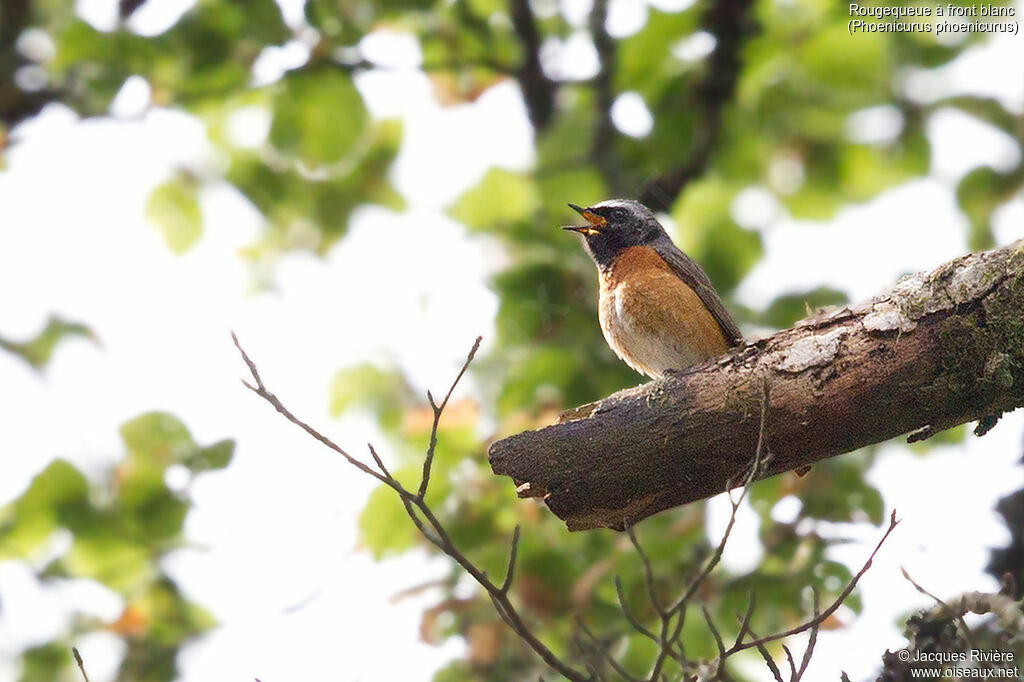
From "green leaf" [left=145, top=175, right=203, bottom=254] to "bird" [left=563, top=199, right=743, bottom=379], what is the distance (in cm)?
555

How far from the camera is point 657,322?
21.5ft

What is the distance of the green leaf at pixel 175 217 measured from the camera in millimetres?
11281

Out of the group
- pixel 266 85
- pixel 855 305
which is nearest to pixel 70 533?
pixel 266 85

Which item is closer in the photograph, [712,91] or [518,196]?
[712,91]

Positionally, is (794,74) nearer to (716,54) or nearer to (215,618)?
(716,54)

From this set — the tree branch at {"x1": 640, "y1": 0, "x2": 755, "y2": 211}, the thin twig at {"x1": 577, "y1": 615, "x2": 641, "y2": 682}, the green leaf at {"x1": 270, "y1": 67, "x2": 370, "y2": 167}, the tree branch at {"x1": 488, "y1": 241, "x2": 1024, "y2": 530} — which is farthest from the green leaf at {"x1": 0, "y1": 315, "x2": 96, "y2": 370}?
the thin twig at {"x1": 577, "y1": 615, "x2": 641, "y2": 682}

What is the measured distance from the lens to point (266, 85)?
974 centimetres

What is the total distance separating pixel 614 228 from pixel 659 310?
4.43 ft

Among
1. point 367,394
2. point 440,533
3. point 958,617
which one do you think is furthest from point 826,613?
point 367,394

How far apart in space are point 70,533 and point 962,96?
989 centimetres

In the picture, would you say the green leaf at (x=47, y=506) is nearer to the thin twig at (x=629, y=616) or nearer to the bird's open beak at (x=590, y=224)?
Result: the bird's open beak at (x=590, y=224)

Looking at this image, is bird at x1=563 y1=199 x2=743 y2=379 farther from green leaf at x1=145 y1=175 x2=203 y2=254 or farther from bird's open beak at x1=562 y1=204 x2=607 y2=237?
green leaf at x1=145 y1=175 x2=203 y2=254

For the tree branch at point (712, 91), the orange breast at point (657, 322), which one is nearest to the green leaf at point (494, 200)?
the tree branch at point (712, 91)

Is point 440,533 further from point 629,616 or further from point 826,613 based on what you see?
point 826,613
